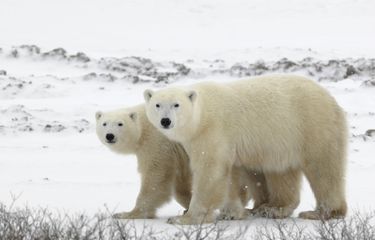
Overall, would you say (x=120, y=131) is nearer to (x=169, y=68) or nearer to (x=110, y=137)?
(x=110, y=137)

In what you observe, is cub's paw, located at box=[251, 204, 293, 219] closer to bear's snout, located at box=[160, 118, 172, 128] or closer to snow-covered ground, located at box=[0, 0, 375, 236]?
snow-covered ground, located at box=[0, 0, 375, 236]

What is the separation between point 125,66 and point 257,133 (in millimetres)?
12405

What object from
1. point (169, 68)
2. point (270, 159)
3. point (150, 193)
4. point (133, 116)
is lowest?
point (169, 68)

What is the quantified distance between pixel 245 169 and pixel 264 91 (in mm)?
675

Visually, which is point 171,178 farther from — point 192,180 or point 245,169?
point 245,169

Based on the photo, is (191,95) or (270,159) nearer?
(191,95)

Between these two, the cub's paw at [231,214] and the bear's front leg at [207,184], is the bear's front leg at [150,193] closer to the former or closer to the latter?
the bear's front leg at [207,184]

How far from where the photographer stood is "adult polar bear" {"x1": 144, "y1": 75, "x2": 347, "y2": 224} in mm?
5789

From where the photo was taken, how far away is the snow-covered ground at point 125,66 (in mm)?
7805

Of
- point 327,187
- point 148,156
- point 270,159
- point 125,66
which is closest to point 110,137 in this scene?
point 148,156

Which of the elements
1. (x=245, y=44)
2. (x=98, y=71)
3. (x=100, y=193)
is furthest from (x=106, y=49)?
Result: (x=100, y=193)

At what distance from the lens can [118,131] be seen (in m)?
6.30

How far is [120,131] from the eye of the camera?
6.30m

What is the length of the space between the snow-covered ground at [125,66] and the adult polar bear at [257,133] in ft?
1.39
